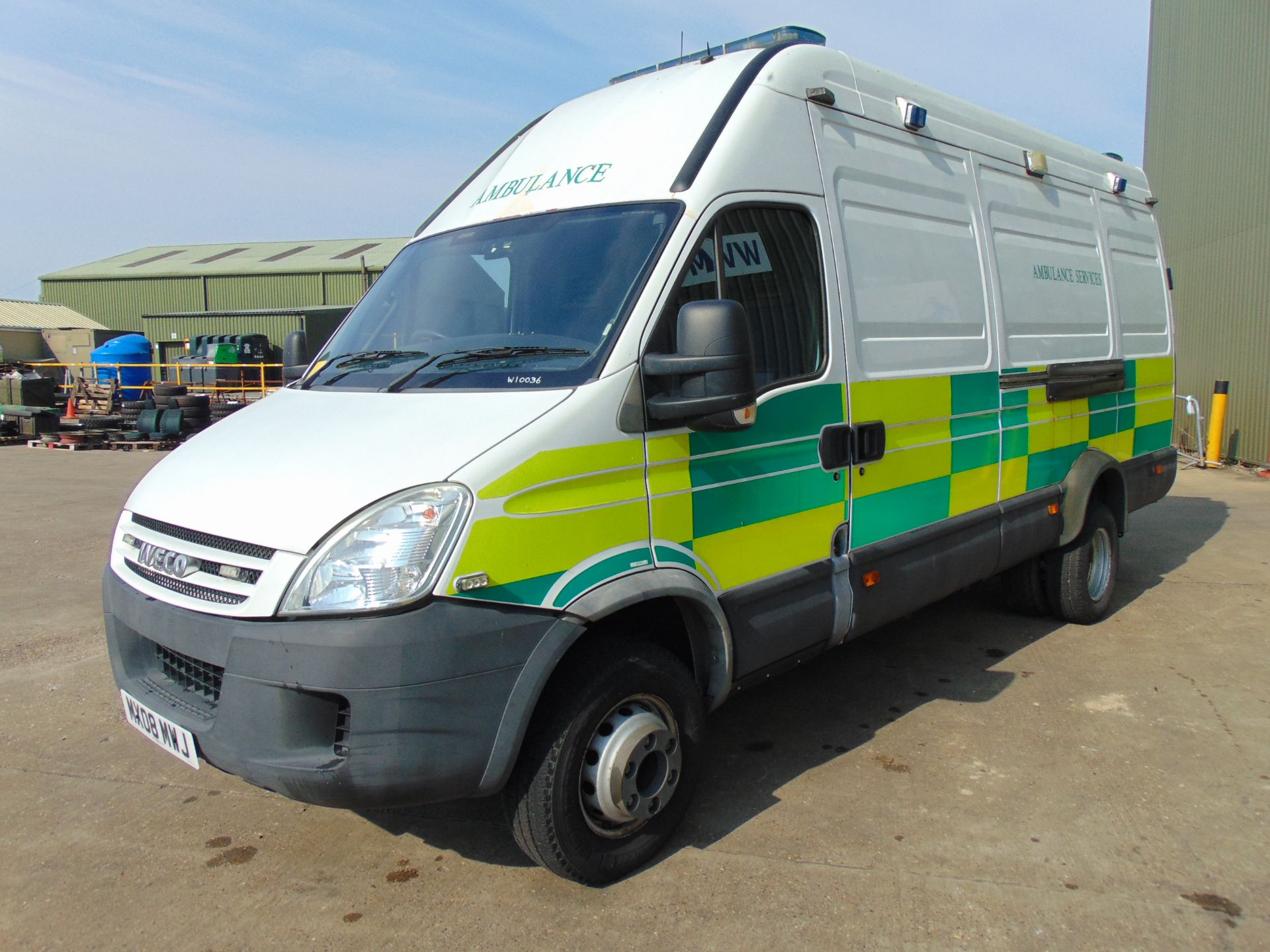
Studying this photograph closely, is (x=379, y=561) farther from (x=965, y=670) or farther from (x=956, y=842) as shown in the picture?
(x=965, y=670)

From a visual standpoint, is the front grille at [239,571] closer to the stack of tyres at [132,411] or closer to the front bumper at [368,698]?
the front bumper at [368,698]

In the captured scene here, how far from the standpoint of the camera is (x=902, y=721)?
419 cm

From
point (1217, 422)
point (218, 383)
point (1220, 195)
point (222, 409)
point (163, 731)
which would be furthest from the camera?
point (218, 383)

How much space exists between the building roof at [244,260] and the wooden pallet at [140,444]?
19.5 meters

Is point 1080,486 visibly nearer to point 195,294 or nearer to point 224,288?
point 224,288

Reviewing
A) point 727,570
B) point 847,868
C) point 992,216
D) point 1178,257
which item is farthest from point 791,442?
point 1178,257

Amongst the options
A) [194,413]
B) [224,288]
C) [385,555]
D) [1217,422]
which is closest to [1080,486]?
[385,555]

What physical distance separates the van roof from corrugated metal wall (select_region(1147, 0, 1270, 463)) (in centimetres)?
865

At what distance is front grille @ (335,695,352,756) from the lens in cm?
247

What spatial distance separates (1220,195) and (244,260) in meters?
39.1

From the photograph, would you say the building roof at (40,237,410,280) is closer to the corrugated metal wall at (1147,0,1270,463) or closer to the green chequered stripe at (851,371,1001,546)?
the corrugated metal wall at (1147,0,1270,463)

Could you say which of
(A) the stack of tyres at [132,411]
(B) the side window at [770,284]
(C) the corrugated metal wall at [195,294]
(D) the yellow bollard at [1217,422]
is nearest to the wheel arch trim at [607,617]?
(B) the side window at [770,284]

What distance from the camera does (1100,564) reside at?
5.71 meters

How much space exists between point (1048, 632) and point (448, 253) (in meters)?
3.99
